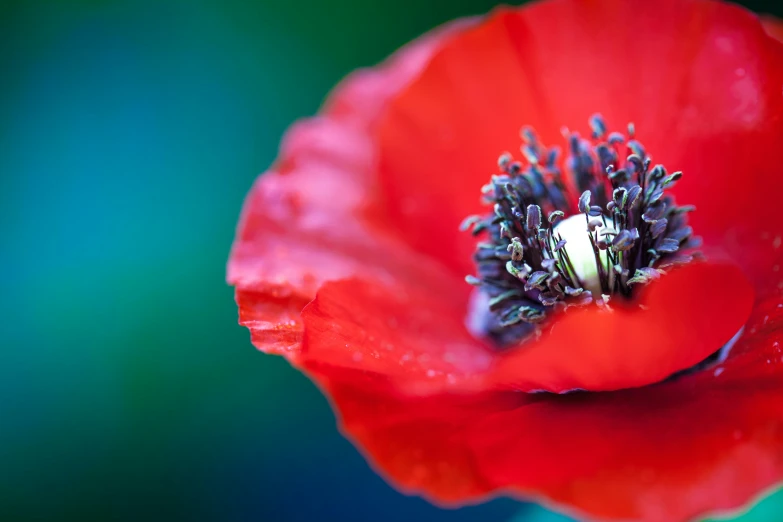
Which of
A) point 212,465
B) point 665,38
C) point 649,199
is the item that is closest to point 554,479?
point 649,199

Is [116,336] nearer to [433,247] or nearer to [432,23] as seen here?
[433,247]

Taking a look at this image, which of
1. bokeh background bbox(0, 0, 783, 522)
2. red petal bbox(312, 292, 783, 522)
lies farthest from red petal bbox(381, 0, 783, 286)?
bokeh background bbox(0, 0, 783, 522)

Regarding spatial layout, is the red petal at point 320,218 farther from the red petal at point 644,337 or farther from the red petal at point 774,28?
the red petal at point 774,28

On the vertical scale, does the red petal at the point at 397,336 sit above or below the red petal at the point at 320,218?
below

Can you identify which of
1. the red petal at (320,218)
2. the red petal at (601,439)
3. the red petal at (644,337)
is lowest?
the red petal at (601,439)

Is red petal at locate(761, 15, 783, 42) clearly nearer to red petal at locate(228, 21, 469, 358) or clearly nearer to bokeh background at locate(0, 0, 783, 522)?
red petal at locate(228, 21, 469, 358)

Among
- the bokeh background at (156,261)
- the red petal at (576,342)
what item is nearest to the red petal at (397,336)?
the red petal at (576,342)

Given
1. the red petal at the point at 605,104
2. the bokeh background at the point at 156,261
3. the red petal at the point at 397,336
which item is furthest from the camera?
the bokeh background at the point at 156,261
